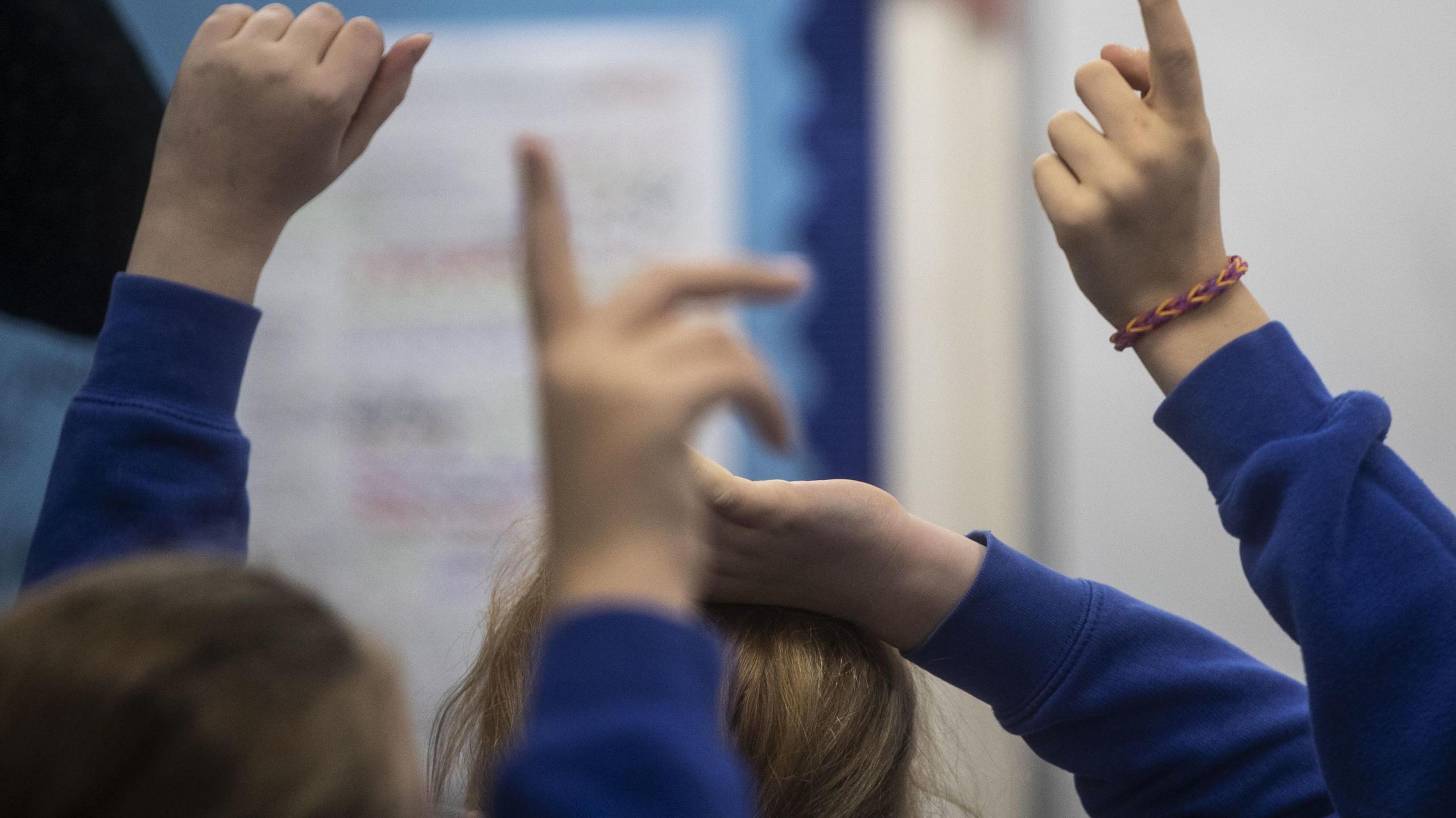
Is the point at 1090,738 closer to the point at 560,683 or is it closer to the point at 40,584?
the point at 560,683

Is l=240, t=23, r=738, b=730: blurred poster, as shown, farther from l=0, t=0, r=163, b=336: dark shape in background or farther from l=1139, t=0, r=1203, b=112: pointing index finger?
l=1139, t=0, r=1203, b=112: pointing index finger

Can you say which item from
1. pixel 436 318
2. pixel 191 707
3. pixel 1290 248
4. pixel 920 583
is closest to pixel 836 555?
pixel 920 583

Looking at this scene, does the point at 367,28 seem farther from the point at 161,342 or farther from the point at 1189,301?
the point at 1189,301

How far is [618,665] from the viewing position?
252mm

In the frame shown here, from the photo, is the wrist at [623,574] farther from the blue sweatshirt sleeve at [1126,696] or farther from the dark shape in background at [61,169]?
the dark shape in background at [61,169]

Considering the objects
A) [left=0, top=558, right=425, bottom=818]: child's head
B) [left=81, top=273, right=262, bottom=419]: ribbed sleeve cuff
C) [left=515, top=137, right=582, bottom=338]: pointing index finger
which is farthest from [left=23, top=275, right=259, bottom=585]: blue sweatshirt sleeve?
[left=515, top=137, right=582, bottom=338]: pointing index finger

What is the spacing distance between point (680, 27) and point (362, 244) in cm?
43

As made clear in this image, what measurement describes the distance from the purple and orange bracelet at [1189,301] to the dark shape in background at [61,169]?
1.78ft

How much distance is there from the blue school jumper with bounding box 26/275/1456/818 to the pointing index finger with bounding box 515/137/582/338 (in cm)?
8

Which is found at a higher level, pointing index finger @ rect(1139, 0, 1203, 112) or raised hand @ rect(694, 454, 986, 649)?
pointing index finger @ rect(1139, 0, 1203, 112)

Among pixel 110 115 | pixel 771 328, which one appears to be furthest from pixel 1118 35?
pixel 110 115

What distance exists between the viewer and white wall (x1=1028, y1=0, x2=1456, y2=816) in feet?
2.89

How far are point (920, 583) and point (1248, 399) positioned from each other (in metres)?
0.16

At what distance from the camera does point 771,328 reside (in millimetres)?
1140
